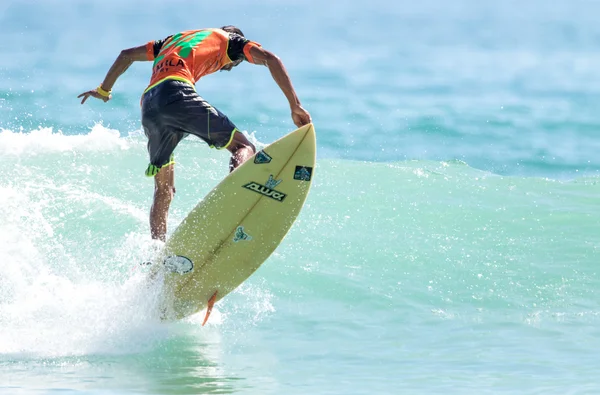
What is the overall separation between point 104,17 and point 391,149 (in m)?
14.5

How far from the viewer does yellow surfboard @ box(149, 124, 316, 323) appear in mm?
6109

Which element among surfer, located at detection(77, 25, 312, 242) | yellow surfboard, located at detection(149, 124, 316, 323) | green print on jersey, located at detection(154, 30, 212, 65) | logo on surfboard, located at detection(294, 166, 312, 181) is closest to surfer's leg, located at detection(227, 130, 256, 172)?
surfer, located at detection(77, 25, 312, 242)

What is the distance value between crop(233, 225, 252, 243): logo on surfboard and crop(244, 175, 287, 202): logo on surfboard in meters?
0.28

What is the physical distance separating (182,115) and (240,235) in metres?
0.83

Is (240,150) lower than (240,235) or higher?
higher

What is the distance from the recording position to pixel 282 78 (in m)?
6.00

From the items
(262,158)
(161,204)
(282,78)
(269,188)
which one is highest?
(282,78)

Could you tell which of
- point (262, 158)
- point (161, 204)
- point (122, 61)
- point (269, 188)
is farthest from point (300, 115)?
point (122, 61)

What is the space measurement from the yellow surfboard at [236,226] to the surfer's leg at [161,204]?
238mm

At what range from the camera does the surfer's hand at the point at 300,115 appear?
5.95 m

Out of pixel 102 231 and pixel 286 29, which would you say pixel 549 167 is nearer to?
pixel 102 231

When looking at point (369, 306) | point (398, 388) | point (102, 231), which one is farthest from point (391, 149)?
point (398, 388)

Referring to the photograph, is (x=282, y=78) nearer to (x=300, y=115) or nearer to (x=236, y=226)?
(x=300, y=115)

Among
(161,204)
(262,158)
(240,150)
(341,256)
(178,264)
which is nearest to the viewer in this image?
(262,158)
